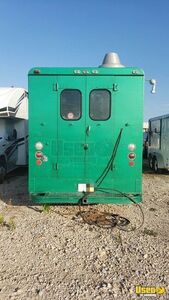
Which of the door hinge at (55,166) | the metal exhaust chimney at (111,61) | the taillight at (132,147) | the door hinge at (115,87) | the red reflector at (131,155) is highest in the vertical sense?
the metal exhaust chimney at (111,61)

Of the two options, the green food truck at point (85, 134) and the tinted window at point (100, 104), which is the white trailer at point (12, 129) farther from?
the tinted window at point (100, 104)

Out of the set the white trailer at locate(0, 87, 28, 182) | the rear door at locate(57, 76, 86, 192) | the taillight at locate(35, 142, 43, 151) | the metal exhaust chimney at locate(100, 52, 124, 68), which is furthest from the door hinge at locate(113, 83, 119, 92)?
the white trailer at locate(0, 87, 28, 182)

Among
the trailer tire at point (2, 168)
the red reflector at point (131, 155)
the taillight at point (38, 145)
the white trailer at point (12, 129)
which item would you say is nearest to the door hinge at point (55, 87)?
the taillight at point (38, 145)

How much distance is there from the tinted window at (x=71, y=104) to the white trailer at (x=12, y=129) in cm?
435

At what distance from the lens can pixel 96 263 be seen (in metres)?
4.29

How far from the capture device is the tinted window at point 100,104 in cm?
586

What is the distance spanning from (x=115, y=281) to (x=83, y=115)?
3.29m

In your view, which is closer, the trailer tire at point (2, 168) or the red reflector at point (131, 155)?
the red reflector at point (131, 155)

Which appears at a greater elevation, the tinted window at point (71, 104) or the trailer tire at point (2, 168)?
the tinted window at point (71, 104)

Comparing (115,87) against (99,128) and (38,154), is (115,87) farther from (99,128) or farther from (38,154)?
(38,154)

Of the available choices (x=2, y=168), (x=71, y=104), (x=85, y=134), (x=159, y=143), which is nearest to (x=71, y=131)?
(x=85, y=134)

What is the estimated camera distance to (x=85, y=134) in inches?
234

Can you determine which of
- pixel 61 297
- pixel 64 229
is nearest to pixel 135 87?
pixel 64 229

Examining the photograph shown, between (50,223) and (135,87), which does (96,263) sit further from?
(135,87)
